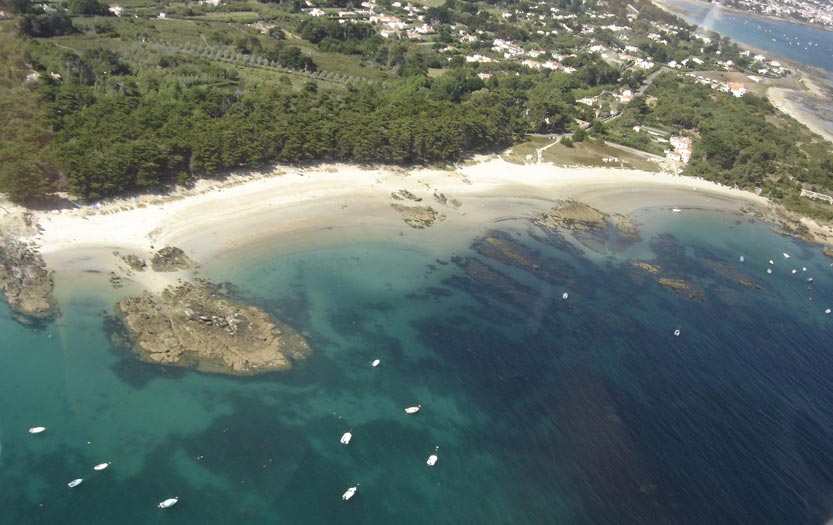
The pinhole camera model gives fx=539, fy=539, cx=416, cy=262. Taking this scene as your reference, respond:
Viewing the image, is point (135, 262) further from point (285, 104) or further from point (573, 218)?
point (573, 218)

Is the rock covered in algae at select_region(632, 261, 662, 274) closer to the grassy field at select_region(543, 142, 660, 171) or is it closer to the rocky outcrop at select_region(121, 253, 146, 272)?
the grassy field at select_region(543, 142, 660, 171)

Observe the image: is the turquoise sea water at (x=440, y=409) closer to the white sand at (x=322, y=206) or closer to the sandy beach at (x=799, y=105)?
the white sand at (x=322, y=206)

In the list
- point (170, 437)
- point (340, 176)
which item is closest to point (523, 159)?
point (340, 176)

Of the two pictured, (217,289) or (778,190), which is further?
(778,190)

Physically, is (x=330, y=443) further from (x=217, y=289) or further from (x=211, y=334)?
(x=217, y=289)

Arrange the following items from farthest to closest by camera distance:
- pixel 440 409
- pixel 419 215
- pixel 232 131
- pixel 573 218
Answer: pixel 573 218 < pixel 232 131 < pixel 419 215 < pixel 440 409

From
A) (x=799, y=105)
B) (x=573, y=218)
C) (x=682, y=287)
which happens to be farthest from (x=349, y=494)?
(x=799, y=105)

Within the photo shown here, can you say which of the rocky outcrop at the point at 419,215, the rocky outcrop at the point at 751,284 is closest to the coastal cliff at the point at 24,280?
the rocky outcrop at the point at 419,215
